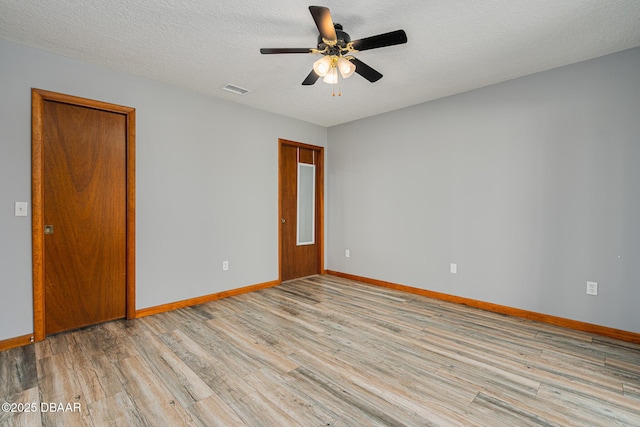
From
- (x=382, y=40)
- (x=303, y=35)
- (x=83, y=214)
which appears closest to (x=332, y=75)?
(x=303, y=35)

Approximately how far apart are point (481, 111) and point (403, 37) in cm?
212

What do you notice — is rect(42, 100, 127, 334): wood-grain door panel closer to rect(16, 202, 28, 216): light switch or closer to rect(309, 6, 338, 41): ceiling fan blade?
rect(16, 202, 28, 216): light switch

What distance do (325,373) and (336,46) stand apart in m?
2.40

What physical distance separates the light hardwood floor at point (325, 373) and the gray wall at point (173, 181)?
21.8 inches

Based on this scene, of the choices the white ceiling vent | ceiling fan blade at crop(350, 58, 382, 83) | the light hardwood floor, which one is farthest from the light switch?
ceiling fan blade at crop(350, 58, 382, 83)

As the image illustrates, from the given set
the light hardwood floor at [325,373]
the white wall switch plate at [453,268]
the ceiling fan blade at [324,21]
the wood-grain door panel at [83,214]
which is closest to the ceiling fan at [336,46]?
the ceiling fan blade at [324,21]

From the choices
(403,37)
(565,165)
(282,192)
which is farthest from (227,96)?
(565,165)

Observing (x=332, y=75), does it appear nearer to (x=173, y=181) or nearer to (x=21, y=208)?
(x=173, y=181)

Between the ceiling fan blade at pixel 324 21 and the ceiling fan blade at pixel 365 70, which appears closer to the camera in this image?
the ceiling fan blade at pixel 324 21

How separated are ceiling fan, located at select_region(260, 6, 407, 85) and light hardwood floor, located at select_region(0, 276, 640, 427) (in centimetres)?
230

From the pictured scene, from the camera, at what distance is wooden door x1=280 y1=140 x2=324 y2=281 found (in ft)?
15.7

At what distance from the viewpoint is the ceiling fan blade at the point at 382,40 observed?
76.5 inches

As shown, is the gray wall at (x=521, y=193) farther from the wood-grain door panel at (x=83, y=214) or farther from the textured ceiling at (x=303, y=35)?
the wood-grain door panel at (x=83, y=214)

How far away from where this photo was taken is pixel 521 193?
326cm
